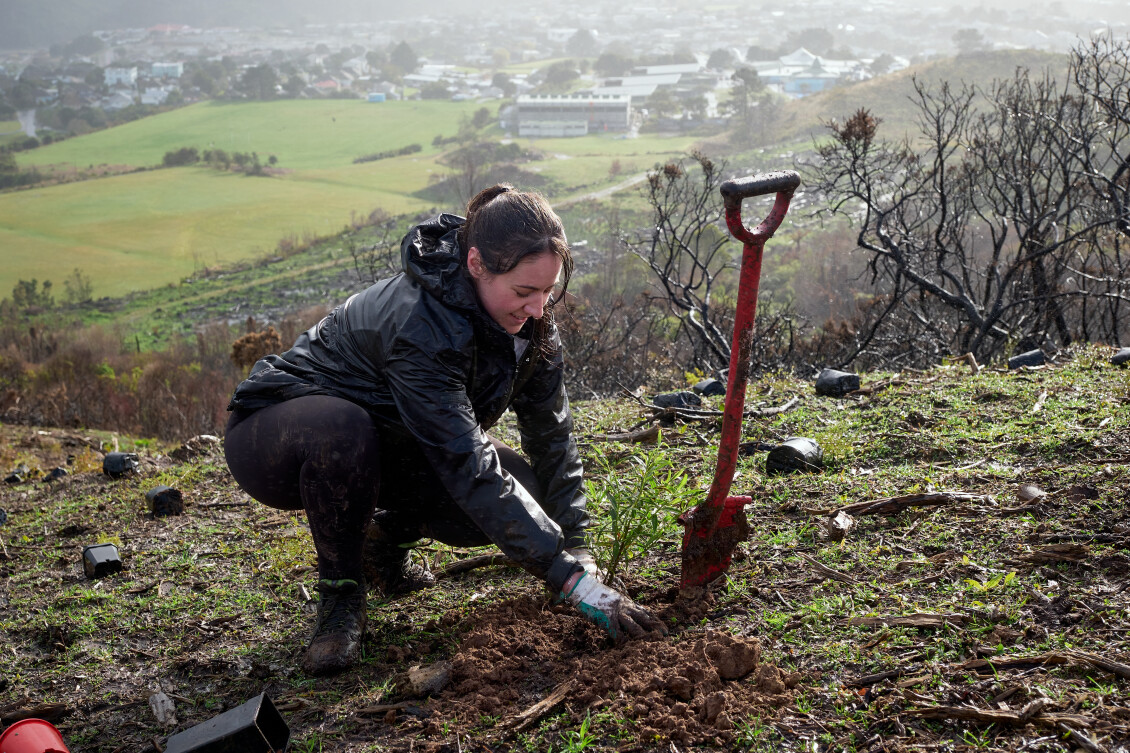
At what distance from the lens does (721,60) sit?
76125mm

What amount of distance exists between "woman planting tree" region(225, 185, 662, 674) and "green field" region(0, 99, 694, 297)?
37.6 m

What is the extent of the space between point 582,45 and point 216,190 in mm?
60346

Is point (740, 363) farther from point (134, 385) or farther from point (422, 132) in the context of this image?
point (422, 132)

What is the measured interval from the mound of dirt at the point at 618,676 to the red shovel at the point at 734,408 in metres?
0.27

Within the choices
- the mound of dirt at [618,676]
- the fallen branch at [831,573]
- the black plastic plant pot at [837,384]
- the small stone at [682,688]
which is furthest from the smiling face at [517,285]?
the black plastic plant pot at [837,384]

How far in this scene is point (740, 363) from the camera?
2014 mm

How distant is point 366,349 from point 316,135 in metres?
71.1

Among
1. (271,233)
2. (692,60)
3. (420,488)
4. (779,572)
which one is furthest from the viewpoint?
(692,60)

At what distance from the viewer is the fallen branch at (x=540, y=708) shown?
1.90m

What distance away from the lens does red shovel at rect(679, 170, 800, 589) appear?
1892 millimetres

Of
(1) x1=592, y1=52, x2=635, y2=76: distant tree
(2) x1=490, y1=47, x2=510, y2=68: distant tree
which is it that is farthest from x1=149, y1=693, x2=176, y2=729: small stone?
(2) x1=490, y1=47, x2=510, y2=68: distant tree

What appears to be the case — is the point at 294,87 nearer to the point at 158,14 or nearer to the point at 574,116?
the point at 574,116

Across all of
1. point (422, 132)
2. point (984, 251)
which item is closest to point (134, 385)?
point (984, 251)

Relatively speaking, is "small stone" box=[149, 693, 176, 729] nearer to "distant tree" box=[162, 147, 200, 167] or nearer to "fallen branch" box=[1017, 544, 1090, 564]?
"fallen branch" box=[1017, 544, 1090, 564]
